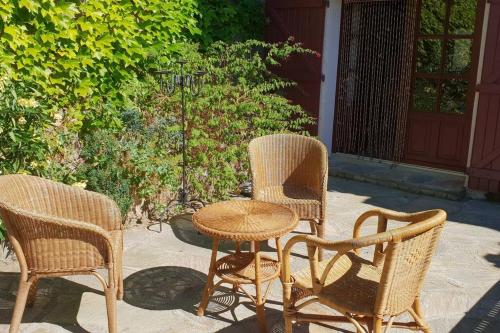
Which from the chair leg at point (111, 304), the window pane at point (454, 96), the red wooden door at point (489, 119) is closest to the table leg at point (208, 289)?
the chair leg at point (111, 304)

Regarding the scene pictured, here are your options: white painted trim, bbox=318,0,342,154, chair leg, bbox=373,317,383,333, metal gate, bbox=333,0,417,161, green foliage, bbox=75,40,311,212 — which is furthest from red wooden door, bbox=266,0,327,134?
chair leg, bbox=373,317,383,333

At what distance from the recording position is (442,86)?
276 inches

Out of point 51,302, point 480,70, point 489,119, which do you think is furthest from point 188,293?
point 480,70

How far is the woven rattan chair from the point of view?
13.4ft

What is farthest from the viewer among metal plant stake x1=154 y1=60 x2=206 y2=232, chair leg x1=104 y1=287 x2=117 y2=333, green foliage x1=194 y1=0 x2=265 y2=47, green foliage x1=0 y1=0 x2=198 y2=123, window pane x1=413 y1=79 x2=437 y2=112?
window pane x1=413 y1=79 x2=437 y2=112

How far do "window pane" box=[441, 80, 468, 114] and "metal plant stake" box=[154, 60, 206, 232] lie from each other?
3.40 metres

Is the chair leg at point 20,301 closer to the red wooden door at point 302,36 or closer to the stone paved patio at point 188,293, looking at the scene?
the stone paved patio at point 188,293

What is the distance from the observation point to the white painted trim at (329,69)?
24.6 feet

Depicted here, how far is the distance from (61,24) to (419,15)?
4.75 m

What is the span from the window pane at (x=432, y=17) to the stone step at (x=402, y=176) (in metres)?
1.86

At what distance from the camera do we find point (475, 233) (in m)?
4.91

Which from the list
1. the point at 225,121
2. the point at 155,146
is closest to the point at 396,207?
the point at 225,121

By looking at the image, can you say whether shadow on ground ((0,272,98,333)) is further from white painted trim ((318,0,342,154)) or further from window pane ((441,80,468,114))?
window pane ((441,80,468,114))

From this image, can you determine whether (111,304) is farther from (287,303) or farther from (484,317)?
(484,317)
